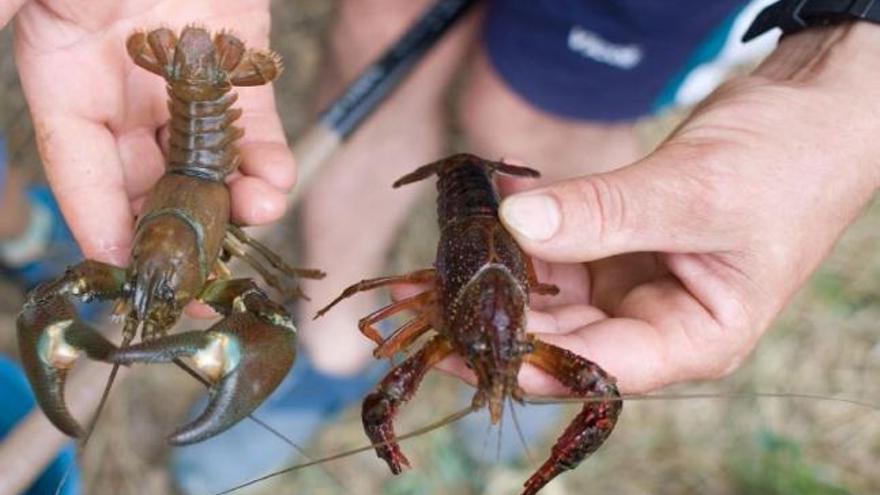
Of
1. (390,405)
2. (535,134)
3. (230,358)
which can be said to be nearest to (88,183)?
(230,358)

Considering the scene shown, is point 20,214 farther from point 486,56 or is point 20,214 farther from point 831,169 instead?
point 831,169

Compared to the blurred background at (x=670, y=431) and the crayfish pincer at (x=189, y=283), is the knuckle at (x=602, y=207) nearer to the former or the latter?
the crayfish pincer at (x=189, y=283)

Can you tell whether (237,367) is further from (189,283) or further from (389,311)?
(389,311)

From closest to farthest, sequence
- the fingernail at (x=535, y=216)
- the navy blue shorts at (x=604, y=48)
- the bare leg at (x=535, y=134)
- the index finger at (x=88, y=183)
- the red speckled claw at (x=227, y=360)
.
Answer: the red speckled claw at (x=227, y=360), the fingernail at (x=535, y=216), the index finger at (x=88, y=183), the navy blue shorts at (x=604, y=48), the bare leg at (x=535, y=134)

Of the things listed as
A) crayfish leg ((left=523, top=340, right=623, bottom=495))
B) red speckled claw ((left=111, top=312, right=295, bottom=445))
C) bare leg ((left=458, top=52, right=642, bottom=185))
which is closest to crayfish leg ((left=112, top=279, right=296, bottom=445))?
red speckled claw ((left=111, top=312, right=295, bottom=445))

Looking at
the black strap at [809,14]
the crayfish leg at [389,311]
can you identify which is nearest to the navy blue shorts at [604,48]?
the black strap at [809,14]

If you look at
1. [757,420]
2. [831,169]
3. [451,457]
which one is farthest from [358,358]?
[831,169]

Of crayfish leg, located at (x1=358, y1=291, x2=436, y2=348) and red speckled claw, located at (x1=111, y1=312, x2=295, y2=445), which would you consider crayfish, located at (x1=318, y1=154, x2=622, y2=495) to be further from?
red speckled claw, located at (x1=111, y1=312, x2=295, y2=445)
